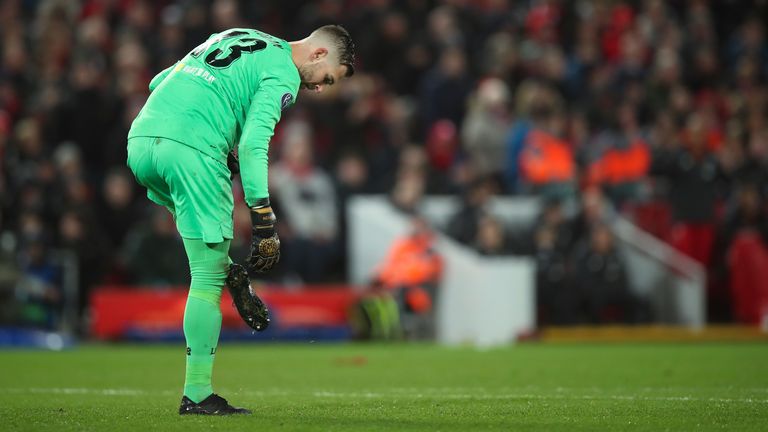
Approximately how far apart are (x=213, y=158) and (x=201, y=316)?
2.86ft

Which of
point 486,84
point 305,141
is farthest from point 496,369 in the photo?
point 486,84

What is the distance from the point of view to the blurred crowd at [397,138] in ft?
56.4

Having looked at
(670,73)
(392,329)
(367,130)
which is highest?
(670,73)

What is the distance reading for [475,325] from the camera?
16781 mm

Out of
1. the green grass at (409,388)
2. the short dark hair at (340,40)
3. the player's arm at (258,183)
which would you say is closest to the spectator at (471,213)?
the green grass at (409,388)

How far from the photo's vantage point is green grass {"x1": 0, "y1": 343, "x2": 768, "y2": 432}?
22.6ft

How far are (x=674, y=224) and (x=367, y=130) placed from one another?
4.67 meters

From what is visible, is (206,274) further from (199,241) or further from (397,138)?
(397,138)

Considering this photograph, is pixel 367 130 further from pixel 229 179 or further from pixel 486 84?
pixel 229 179

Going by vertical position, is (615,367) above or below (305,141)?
below

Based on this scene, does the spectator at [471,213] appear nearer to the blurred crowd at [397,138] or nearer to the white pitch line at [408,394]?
the blurred crowd at [397,138]

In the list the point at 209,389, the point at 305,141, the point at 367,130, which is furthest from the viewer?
the point at 367,130

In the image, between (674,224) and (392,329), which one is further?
(674,224)

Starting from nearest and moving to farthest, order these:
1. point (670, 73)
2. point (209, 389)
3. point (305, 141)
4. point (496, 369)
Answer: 1. point (209, 389)
2. point (496, 369)
3. point (305, 141)
4. point (670, 73)
